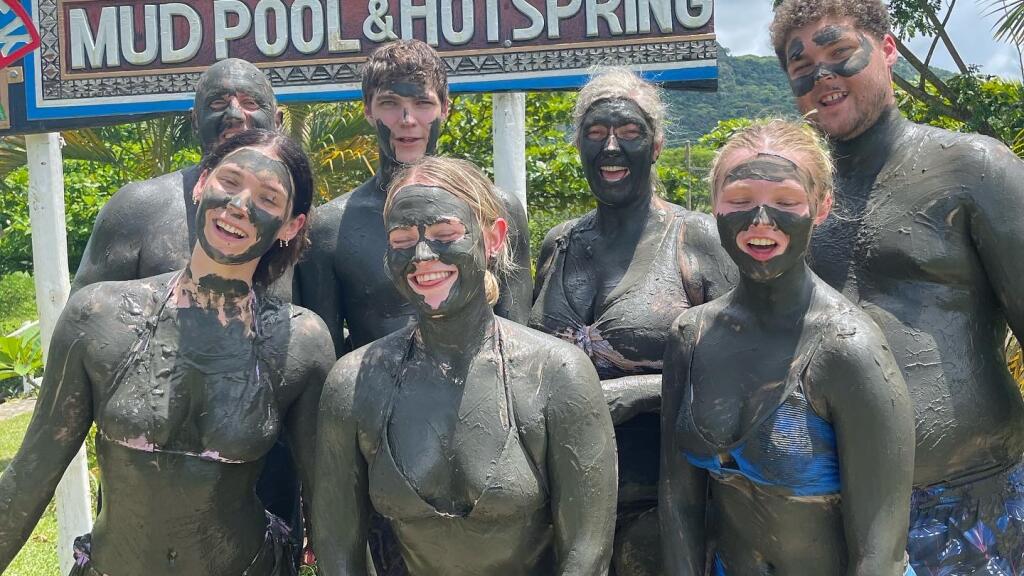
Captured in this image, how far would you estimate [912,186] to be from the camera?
9.90 feet

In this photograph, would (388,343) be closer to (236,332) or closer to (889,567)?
(236,332)

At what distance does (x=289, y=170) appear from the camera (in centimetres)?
304

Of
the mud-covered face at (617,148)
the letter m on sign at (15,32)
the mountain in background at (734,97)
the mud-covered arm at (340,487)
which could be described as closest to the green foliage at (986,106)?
the mountain in background at (734,97)

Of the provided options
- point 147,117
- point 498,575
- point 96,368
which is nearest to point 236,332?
point 96,368

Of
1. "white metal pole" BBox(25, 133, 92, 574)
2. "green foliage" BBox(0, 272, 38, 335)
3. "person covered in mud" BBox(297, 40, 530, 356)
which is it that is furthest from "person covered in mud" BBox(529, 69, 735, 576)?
"green foliage" BBox(0, 272, 38, 335)

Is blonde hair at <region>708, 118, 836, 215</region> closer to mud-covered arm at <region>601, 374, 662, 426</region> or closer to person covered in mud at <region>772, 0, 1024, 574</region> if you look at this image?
person covered in mud at <region>772, 0, 1024, 574</region>

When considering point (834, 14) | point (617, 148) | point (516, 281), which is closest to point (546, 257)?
point (516, 281)

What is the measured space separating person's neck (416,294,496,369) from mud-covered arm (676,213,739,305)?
824 millimetres

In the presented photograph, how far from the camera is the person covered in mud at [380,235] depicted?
3549 mm

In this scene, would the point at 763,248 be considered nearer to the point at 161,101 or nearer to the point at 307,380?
the point at 307,380

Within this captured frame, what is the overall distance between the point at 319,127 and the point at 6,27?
4718 millimetres

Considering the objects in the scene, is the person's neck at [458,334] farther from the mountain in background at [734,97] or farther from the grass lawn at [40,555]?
the grass lawn at [40,555]

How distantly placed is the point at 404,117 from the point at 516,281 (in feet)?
2.25

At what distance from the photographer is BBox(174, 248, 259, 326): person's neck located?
9.80ft
